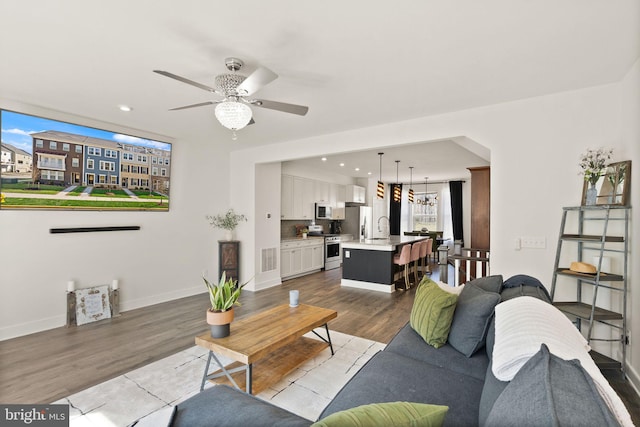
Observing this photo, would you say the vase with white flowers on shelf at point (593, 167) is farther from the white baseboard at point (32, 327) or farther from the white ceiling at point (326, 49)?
the white baseboard at point (32, 327)

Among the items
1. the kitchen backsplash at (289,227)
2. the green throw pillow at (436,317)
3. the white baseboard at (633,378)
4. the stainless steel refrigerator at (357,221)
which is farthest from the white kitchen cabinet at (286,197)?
the white baseboard at (633,378)

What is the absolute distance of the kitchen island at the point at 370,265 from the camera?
545 centimetres

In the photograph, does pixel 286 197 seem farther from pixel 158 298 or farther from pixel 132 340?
pixel 132 340

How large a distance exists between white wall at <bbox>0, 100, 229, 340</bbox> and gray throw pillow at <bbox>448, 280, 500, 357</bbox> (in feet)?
14.3

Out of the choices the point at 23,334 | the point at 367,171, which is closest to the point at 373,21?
the point at 23,334

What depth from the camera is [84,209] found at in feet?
12.8

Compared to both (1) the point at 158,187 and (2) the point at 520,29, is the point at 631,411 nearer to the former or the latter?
(2) the point at 520,29

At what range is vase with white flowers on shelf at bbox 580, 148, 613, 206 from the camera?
8.76ft

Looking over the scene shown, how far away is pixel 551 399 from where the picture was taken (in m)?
0.74

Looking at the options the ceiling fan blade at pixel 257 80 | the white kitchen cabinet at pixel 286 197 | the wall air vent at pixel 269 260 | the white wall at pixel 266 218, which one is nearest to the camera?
the ceiling fan blade at pixel 257 80

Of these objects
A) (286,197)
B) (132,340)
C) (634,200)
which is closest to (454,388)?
(634,200)

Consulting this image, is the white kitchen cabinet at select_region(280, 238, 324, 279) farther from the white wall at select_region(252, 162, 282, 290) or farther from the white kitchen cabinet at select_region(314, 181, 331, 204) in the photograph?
the white kitchen cabinet at select_region(314, 181, 331, 204)

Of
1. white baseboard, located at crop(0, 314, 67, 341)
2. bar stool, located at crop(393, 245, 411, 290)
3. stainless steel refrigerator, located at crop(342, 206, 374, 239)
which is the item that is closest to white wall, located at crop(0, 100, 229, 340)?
white baseboard, located at crop(0, 314, 67, 341)

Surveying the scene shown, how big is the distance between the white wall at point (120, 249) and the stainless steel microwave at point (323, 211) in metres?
2.80
